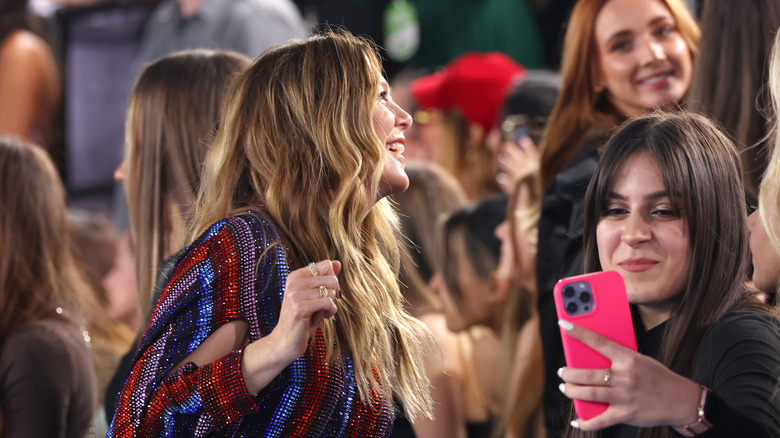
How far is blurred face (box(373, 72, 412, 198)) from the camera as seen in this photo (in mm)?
2092

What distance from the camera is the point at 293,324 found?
1700 millimetres

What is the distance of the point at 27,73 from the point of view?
191 inches

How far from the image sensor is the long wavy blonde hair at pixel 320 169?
1.97m

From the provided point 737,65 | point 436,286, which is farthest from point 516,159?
point 737,65

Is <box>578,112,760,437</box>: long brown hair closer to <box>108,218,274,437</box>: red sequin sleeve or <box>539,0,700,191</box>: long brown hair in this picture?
<box>108,218,274,437</box>: red sequin sleeve

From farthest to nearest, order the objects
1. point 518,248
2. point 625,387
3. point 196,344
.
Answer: point 518,248 → point 196,344 → point 625,387

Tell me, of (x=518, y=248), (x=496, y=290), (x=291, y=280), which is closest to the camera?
(x=291, y=280)

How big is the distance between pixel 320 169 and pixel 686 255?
0.70 metres

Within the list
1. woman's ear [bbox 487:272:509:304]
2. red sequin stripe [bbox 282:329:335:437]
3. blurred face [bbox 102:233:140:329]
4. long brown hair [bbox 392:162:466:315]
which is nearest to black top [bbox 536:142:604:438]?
long brown hair [bbox 392:162:466:315]

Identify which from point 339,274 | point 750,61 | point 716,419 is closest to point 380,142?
point 339,274

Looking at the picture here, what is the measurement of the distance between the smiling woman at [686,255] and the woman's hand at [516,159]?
1.72m

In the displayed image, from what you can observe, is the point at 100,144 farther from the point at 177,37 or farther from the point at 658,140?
the point at 658,140

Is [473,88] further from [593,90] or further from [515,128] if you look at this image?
[593,90]

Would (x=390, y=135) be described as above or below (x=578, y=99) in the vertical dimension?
below
